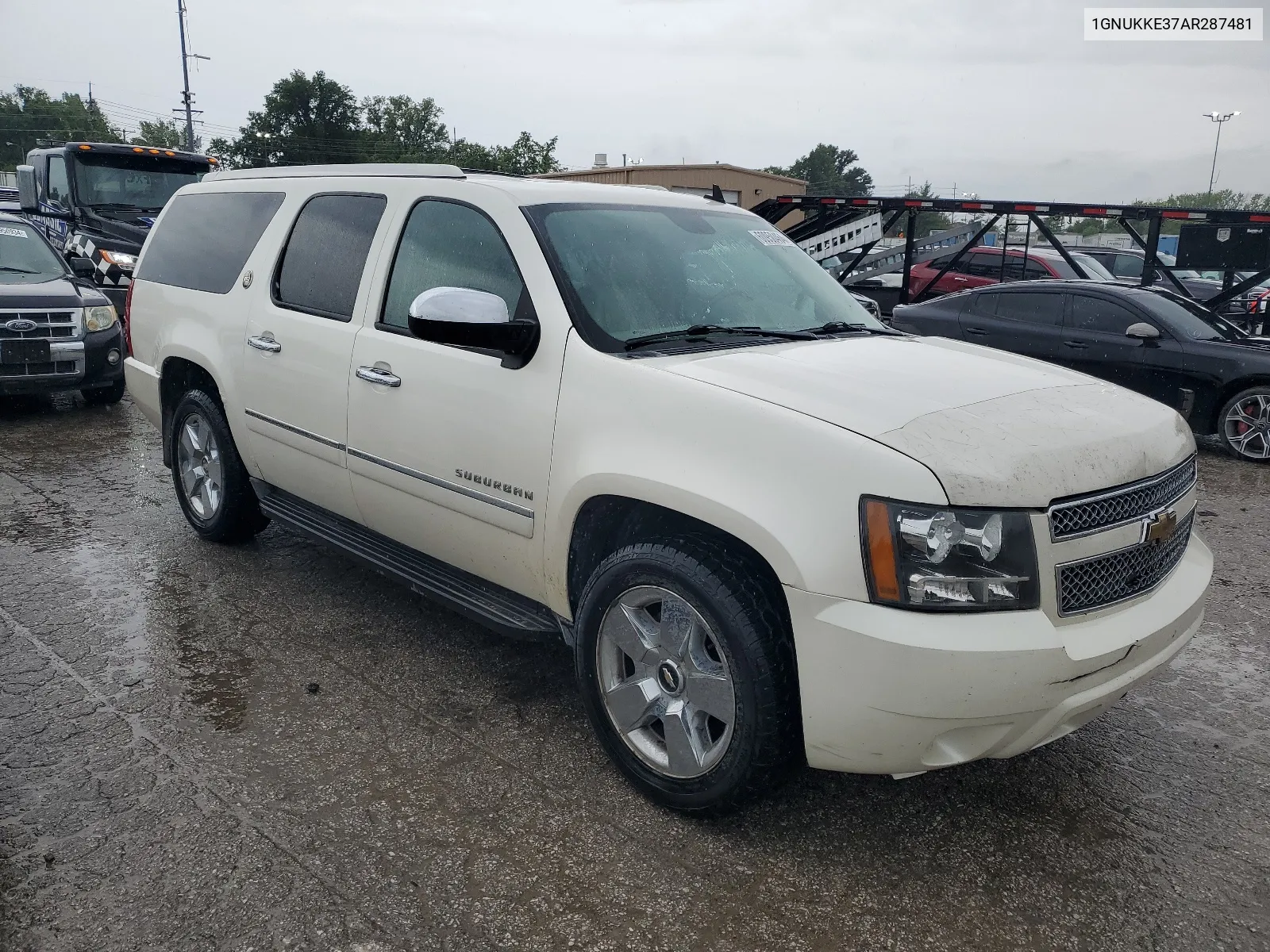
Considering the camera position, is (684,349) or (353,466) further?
(353,466)

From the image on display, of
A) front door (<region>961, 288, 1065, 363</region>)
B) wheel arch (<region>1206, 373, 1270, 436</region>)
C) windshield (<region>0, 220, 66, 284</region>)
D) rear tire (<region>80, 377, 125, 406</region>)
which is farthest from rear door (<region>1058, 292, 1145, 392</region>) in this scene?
windshield (<region>0, 220, 66, 284</region>)

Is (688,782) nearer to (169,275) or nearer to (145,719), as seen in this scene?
(145,719)

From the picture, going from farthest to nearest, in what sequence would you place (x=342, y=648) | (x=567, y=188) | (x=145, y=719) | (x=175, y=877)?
(x=342, y=648) < (x=567, y=188) < (x=145, y=719) < (x=175, y=877)

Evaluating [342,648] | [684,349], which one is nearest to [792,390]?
[684,349]

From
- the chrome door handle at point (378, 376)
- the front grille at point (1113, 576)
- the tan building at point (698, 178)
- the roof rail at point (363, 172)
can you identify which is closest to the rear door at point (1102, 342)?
the front grille at point (1113, 576)

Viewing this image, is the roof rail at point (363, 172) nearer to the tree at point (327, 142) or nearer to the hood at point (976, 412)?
the hood at point (976, 412)

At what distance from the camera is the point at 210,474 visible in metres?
5.02

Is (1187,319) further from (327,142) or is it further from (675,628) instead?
(327,142)

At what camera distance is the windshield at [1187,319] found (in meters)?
8.53

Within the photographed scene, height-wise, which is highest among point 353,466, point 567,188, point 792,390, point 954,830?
point 567,188

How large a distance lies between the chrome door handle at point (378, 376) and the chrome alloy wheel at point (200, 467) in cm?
149

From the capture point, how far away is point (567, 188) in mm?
3713

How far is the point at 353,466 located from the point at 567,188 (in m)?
1.36

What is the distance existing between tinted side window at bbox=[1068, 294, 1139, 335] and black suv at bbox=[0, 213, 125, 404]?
861 cm
